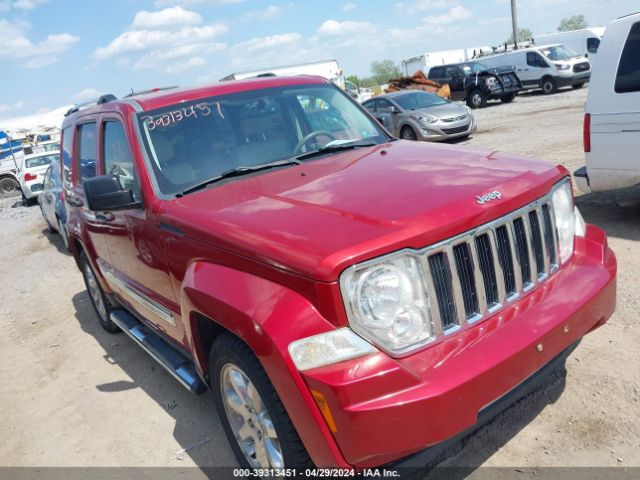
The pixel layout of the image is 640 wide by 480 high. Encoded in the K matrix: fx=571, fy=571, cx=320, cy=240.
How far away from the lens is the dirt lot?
2.94 meters

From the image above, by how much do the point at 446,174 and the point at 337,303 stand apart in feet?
3.50

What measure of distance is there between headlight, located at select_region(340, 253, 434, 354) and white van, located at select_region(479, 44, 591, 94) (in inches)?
962

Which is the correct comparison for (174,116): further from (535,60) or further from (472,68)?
(535,60)

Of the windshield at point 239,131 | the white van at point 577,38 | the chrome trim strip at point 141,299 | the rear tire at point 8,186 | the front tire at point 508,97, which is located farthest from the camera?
the white van at point 577,38

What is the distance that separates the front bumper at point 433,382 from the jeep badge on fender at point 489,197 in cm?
48

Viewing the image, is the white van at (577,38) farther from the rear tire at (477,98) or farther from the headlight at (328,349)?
the headlight at (328,349)

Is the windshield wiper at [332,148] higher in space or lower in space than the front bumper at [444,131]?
higher

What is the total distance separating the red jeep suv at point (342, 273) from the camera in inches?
82.7

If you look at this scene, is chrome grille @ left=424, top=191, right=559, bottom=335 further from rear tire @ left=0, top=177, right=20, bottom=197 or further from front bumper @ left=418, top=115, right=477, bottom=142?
rear tire @ left=0, top=177, right=20, bottom=197

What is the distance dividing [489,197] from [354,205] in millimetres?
588

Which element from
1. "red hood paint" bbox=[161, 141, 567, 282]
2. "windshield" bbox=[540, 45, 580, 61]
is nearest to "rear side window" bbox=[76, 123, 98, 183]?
"red hood paint" bbox=[161, 141, 567, 282]

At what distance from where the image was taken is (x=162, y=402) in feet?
13.6

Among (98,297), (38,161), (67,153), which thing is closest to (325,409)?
(98,297)

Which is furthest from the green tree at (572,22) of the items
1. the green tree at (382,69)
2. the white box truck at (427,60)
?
the white box truck at (427,60)
